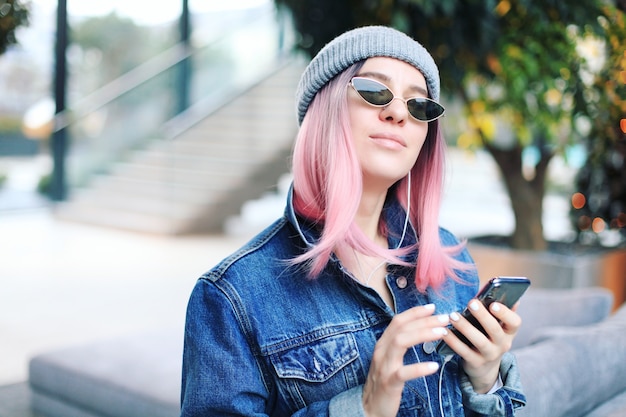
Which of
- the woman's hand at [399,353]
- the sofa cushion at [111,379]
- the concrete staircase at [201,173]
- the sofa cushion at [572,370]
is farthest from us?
the concrete staircase at [201,173]

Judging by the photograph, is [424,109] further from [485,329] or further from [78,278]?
[78,278]

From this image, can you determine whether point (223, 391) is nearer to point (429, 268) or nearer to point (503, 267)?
point (429, 268)

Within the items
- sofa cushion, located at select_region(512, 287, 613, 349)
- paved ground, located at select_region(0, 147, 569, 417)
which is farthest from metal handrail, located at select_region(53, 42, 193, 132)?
sofa cushion, located at select_region(512, 287, 613, 349)

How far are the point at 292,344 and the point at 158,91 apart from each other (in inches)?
334

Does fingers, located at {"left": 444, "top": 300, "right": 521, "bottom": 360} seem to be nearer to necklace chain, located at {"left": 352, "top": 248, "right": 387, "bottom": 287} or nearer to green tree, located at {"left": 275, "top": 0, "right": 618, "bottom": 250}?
necklace chain, located at {"left": 352, "top": 248, "right": 387, "bottom": 287}

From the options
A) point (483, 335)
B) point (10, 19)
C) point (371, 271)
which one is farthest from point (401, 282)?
point (10, 19)

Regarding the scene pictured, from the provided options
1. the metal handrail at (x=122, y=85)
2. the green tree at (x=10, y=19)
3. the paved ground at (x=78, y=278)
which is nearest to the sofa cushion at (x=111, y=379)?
the paved ground at (x=78, y=278)

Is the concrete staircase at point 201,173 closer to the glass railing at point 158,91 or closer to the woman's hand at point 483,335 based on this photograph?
the glass railing at point 158,91

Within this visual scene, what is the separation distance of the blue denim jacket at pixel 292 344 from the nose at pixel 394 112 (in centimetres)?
22

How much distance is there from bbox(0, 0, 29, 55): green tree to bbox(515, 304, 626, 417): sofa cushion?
9.91 feet

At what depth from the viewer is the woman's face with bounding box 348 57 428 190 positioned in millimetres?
1211

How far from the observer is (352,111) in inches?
48.0

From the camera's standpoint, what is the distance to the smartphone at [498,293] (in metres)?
1.09

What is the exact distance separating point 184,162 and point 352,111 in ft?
23.8
